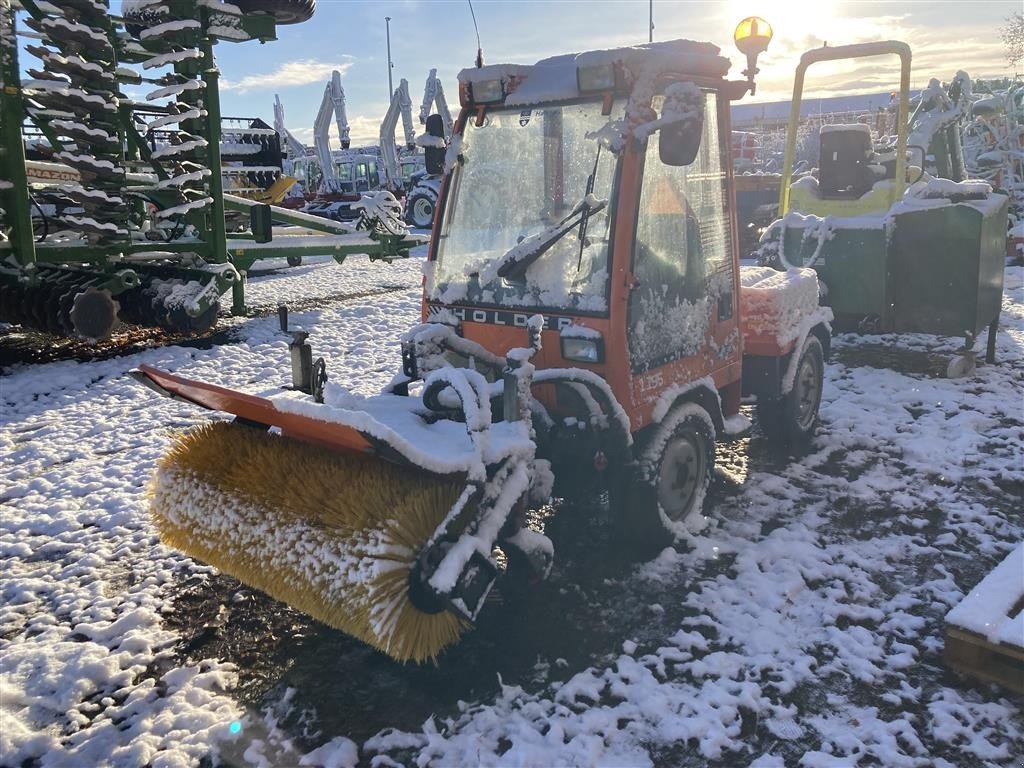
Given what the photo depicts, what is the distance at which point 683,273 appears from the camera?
3896mm

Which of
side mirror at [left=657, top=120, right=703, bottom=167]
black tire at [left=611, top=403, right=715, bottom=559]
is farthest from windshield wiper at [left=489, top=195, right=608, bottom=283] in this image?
black tire at [left=611, top=403, right=715, bottom=559]

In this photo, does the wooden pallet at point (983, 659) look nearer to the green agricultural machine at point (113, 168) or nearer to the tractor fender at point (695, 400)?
the tractor fender at point (695, 400)

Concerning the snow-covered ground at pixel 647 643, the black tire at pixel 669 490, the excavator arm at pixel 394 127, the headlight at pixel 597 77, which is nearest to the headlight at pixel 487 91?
the headlight at pixel 597 77

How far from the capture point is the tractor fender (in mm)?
3715

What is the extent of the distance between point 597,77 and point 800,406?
304 centimetres

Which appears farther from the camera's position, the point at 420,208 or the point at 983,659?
the point at 420,208

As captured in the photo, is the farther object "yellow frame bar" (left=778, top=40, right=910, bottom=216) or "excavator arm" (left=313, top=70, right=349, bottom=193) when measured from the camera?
"excavator arm" (left=313, top=70, right=349, bottom=193)

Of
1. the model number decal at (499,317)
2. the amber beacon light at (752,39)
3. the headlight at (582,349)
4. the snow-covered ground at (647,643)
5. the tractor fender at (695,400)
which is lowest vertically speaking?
the snow-covered ground at (647,643)

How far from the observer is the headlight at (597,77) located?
10.9 feet

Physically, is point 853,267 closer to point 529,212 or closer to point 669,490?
point 669,490

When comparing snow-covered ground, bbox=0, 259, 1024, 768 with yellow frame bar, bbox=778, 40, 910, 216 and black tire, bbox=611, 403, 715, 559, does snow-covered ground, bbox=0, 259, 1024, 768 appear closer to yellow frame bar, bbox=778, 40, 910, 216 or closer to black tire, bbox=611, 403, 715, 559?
black tire, bbox=611, 403, 715, 559

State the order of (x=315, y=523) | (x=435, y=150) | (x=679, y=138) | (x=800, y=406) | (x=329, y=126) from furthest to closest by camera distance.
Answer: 1. (x=329, y=126)
2. (x=800, y=406)
3. (x=435, y=150)
4. (x=679, y=138)
5. (x=315, y=523)

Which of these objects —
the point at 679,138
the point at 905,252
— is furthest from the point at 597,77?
the point at 905,252

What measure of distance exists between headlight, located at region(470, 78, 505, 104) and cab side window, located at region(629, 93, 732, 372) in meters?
0.81
